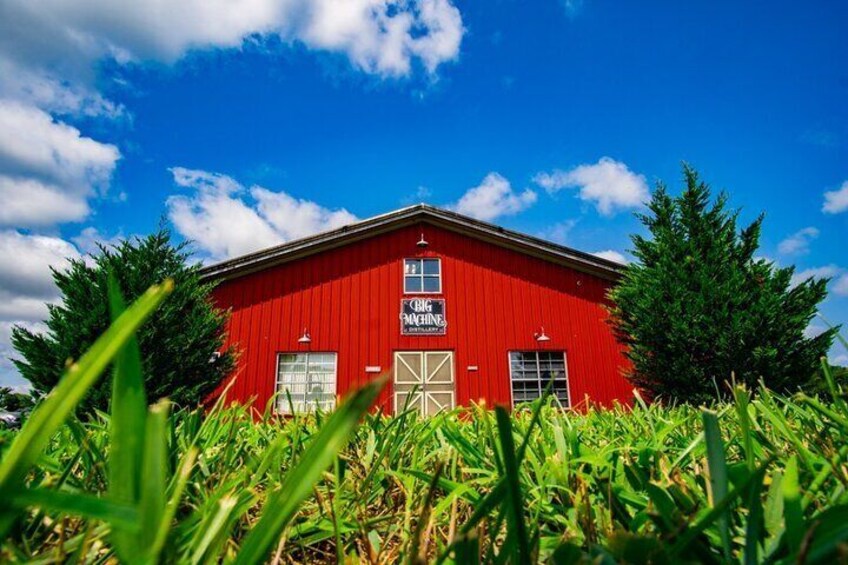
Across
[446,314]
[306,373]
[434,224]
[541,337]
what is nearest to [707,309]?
[541,337]

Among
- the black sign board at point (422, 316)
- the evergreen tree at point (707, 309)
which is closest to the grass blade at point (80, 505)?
the evergreen tree at point (707, 309)

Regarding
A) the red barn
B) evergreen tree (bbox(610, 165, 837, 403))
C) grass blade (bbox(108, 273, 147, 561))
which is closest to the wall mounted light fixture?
the red barn

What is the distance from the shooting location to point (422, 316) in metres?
14.2

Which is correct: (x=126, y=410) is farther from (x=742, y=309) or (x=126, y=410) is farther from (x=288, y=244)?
(x=288, y=244)

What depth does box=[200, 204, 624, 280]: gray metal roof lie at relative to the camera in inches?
565

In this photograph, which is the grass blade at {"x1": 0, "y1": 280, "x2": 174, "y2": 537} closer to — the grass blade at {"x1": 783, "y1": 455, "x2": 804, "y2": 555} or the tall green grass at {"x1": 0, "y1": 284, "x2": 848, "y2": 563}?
the tall green grass at {"x1": 0, "y1": 284, "x2": 848, "y2": 563}

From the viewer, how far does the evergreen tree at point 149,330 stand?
8523 millimetres

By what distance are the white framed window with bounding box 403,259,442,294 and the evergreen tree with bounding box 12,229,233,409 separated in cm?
574

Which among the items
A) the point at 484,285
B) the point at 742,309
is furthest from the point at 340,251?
the point at 742,309

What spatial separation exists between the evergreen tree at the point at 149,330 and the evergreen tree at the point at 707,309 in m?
10.3

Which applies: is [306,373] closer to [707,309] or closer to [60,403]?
[707,309]

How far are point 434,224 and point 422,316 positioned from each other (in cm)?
339

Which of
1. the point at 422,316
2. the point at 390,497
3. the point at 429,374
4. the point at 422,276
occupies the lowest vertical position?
the point at 390,497

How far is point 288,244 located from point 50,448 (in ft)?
45.4
